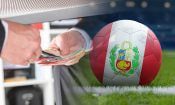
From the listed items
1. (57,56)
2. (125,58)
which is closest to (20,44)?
(57,56)

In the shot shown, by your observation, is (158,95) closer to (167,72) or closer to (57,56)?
(167,72)

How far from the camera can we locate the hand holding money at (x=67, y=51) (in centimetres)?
71

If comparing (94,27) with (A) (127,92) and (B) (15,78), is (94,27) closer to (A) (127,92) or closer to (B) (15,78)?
(A) (127,92)

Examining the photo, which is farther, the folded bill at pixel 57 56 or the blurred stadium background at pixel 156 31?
the folded bill at pixel 57 56

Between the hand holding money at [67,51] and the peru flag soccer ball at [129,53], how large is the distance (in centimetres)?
6

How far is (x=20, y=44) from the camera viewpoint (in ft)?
2.13

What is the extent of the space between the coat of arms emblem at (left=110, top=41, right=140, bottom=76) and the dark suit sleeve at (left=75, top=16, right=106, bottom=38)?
54 mm

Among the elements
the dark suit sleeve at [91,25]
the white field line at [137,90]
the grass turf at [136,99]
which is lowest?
the grass turf at [136,99]

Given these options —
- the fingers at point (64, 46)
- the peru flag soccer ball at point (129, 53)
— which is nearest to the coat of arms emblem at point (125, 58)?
the peru flag soccer ball at point (129, 53)

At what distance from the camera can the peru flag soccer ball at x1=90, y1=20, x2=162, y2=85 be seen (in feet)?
2.11

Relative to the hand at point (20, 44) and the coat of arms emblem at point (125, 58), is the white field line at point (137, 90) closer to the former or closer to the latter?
the coat of arms emblem at point (125, 58)

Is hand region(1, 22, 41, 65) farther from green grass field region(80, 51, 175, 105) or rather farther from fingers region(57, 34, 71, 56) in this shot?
green grass field region(80, 51, 175, 105)

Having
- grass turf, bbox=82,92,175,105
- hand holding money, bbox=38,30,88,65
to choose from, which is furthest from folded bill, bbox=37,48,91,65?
grass turf, bbox=82,92,175,105

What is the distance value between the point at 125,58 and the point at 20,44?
217 mm
